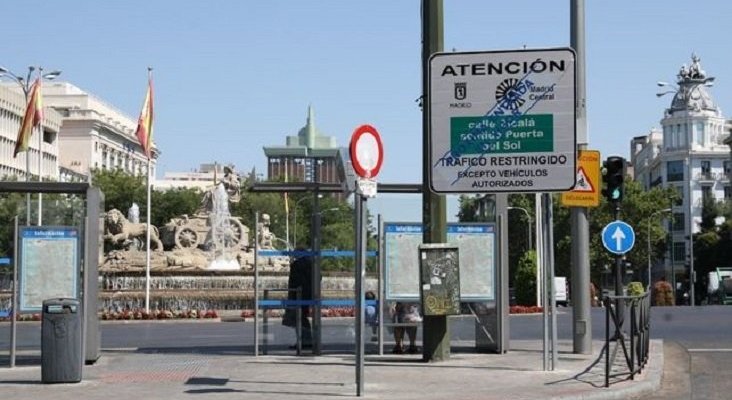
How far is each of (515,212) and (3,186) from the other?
94356 millimetres

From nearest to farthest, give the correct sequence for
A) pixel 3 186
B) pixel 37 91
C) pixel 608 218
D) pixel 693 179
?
pixel 3 186 → pixel 37 91 → pixel 608 218 → pixel 693 179

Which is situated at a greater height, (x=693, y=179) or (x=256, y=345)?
(x=693, y=179)

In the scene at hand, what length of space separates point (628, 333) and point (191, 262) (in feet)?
134

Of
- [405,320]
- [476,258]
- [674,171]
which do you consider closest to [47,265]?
[405,320]

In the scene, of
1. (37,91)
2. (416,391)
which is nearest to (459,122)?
(416,391)

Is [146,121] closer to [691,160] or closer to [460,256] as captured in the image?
[460,256]

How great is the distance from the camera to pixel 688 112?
140 m

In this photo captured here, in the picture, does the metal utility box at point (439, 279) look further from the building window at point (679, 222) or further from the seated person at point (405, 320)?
the building window at point (679, 222)

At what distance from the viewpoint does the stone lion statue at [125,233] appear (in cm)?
5566

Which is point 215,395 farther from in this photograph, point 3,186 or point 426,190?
point 3,186

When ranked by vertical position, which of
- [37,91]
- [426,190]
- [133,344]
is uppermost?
[37,91]

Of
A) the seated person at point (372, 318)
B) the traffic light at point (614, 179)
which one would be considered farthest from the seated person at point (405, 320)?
the traffic light at point (614, 179)

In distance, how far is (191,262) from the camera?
55.3 m

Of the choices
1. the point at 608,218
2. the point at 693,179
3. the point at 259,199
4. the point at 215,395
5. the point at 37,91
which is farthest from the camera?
the point at 693,179
